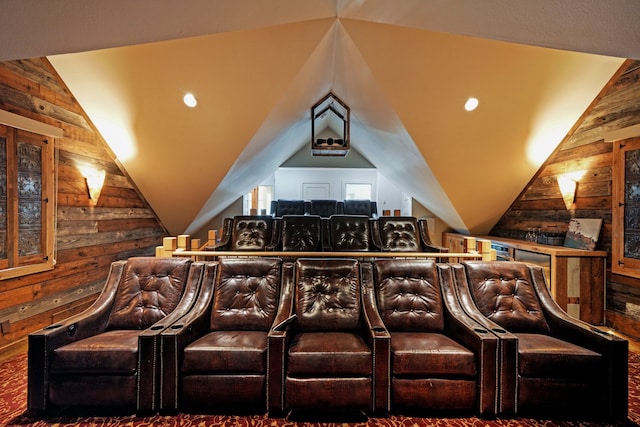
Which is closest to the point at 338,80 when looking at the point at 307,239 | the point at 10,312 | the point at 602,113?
the point at 307,239

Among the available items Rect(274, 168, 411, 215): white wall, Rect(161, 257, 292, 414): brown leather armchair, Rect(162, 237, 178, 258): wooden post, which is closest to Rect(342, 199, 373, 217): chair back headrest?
Rect(274, 168, 411, 215): white wall

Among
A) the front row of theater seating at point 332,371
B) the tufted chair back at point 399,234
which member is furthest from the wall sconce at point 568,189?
the front row of theater seating at point 332,371

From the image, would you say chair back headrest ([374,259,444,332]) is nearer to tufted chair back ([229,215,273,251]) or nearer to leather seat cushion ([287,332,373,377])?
leather seat cushion ([287,332,373,377])

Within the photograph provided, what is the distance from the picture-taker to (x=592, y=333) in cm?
190

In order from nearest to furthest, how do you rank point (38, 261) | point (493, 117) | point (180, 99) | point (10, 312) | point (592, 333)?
point (592, 333), point (10, 312), point (38, 261), point (180, 99), point (493, 117)

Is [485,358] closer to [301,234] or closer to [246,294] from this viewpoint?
[246,294]

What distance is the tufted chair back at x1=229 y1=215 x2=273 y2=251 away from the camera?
4.03 meters

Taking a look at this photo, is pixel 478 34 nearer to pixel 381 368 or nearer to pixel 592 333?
pixel 592 333

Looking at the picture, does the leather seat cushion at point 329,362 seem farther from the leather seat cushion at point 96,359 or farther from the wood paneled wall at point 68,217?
the wood paneled wall at point 68,217

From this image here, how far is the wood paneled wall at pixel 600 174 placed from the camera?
Result: 9.68 feet

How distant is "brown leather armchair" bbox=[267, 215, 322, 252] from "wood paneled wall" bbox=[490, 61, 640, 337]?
3351mm

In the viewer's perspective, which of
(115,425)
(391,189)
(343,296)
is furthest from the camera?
(391,189)

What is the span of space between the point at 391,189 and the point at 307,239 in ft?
15.1

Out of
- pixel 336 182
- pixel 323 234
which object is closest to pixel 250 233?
pixel 323 234
